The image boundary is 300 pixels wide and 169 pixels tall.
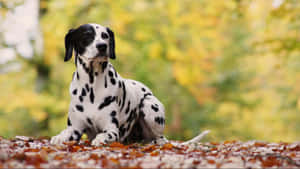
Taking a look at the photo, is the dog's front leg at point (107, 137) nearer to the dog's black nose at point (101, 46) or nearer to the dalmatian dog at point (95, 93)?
the dalmatian dog at point (95, 93)

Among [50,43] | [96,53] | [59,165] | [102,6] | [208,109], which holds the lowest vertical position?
[59,165]

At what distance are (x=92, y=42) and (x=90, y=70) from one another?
370mm

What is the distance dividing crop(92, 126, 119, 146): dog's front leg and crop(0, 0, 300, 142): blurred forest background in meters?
4.65

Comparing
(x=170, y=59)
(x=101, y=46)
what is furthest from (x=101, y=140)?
(x=170, y=59)

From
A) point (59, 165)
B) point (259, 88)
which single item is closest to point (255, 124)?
point (259, 88)

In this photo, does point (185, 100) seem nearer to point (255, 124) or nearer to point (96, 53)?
point (255, 124)

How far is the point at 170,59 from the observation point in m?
12.4

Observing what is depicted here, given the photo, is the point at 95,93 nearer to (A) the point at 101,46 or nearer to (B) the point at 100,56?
(B) the point at 100,56

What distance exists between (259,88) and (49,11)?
10036mm

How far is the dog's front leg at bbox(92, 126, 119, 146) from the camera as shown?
3.99 m

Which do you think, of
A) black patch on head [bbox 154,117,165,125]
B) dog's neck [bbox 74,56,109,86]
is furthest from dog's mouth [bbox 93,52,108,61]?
black patch on head [bbox 154,117,165,125]

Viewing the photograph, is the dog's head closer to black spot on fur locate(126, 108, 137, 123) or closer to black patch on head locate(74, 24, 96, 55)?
black patch on head locate(74, 24, 96, 55)

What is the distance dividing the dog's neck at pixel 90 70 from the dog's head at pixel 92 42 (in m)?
0.10

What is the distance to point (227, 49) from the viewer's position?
51.1ft
